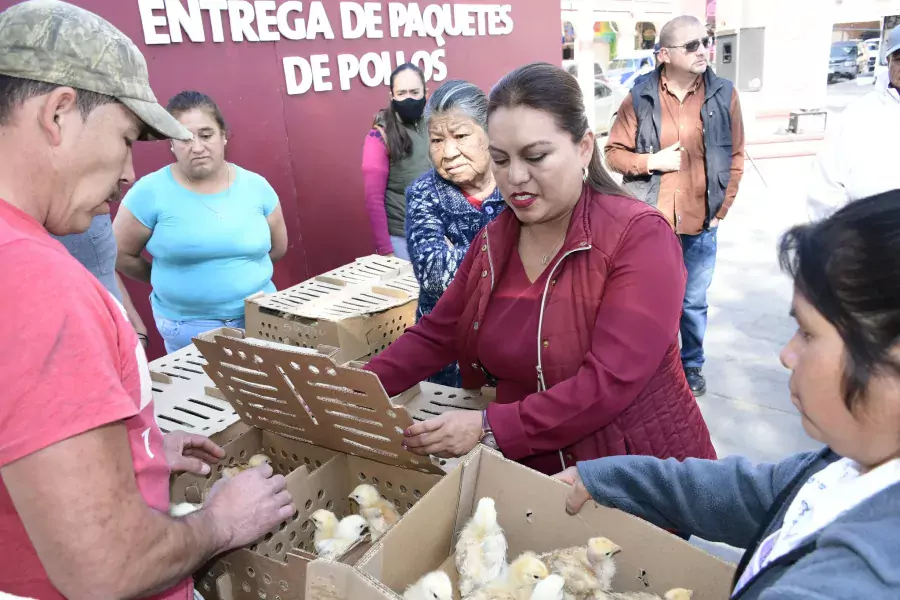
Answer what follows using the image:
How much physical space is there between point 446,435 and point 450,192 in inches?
42.6

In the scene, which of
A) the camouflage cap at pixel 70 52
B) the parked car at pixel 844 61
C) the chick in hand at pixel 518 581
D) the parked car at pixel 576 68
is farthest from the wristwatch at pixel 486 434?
the parked car at pixel 844 61

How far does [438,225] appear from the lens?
95.1 inches

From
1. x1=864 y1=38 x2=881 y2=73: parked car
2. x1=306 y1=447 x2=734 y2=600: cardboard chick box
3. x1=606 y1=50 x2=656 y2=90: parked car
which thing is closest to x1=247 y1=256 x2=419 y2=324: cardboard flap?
x1=306 y1=447 x2=734 y2=600: cardboard chick box

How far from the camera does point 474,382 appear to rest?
2125 mm

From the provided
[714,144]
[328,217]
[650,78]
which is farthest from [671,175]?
[328,217]

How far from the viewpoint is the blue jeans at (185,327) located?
294 cm

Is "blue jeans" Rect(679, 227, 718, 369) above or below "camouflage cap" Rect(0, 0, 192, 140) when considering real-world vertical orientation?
below

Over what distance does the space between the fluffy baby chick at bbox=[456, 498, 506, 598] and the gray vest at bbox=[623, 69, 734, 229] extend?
3.03 m

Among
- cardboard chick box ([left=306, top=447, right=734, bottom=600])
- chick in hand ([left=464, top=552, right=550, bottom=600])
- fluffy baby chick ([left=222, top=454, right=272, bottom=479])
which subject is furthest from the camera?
fluffy baby chick ([left=222, top=454, right=272, bottom=479])

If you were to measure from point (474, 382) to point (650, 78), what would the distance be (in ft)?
9.73

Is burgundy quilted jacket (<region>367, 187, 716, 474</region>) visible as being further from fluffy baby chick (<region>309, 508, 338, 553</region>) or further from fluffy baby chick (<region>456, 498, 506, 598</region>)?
fluffy baby chick (<region>309, 508, 338, 553</region>)

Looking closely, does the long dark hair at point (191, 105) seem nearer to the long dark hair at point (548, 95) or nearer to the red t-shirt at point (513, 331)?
the long dark hair at point (548, 95)

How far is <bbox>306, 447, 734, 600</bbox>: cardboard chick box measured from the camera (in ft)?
4.38

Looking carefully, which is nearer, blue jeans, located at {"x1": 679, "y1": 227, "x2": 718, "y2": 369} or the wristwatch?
the wristwatch
